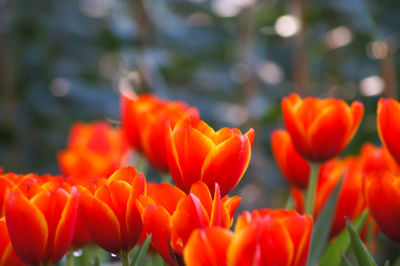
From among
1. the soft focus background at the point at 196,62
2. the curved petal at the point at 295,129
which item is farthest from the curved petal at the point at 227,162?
the soft focus background at the point at 196,62

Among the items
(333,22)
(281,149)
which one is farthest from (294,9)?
(281,149)

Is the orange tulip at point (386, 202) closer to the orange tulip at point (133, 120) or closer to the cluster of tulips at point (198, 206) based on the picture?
the cluster of tulips at point (198, 206)

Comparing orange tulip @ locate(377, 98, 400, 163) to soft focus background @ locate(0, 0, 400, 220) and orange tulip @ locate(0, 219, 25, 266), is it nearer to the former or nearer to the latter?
orange tulip @ locate(0, 219, 25, 266)

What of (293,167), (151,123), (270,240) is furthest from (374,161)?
(270,240)

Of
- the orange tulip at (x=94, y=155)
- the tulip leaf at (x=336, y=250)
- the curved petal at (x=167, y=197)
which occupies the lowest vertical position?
the orange tulip at (x=94, y=155)

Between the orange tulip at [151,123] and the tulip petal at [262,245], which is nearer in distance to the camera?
the tulip petal at [262,245]

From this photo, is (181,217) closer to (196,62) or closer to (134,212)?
(134,212)
